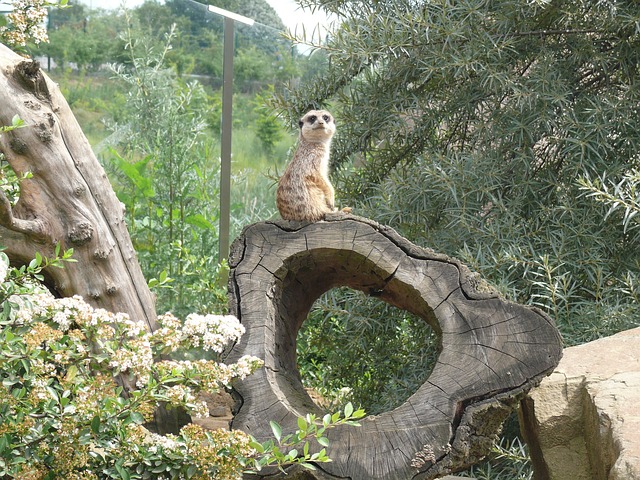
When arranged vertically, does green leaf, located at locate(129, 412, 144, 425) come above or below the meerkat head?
below

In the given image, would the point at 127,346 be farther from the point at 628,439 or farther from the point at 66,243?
the point at 628,439

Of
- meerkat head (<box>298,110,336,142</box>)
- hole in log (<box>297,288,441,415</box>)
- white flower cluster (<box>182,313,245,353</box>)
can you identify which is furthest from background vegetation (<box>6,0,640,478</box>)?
white flower cluster (<box>182,313,245,353</box>)

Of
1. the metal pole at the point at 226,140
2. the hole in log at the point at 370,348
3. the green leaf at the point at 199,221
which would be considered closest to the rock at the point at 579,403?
the hole in log at the point at 370,348

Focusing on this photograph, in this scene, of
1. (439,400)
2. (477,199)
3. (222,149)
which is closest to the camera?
(439,400)

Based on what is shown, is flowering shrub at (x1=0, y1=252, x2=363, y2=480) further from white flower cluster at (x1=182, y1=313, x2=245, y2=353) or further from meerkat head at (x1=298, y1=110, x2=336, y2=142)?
meerkat head at (x1=298, y1=110, x2=336, y2=142)

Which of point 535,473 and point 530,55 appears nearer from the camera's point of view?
point 535,473

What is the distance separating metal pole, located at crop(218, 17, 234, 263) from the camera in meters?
4.68

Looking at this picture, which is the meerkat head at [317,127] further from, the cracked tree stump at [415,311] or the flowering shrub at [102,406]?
the flowering shrub at [102,406]

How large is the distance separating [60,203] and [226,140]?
6.91ft

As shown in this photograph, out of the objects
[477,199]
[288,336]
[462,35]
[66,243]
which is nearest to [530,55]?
[462,35]

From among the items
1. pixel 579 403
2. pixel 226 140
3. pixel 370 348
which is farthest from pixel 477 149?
pixel 226 140

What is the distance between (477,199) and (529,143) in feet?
1.20

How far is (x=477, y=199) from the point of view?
3.33 metres

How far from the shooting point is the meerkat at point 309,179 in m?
2.70
